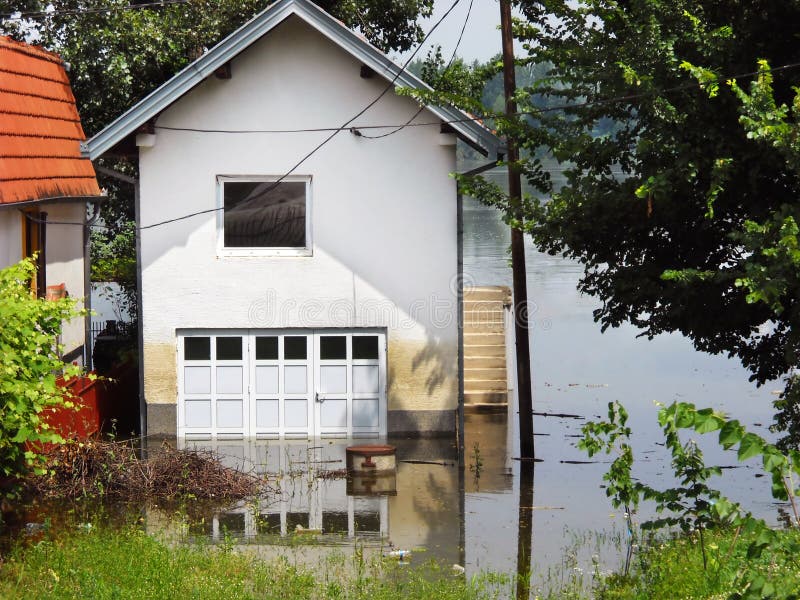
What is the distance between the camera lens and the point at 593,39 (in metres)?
14.9

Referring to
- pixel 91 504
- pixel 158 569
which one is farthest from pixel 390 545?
pixel 91 504

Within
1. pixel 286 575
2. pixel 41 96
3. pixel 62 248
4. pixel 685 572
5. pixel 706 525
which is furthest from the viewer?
pixel 62 248

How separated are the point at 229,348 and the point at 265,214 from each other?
2269 mm

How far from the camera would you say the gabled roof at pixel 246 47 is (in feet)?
55.6

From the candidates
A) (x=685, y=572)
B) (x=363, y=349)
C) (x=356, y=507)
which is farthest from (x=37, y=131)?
(x=685, y=572)

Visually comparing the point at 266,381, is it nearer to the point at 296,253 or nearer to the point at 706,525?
the point at 296,253

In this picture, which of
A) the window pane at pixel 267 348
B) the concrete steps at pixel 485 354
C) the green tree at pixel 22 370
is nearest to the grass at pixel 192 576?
the green tree at pixel 22 370

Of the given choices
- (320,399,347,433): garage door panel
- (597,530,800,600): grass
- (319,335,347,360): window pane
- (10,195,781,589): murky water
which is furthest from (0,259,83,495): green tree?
(320,399,347,433): garage door panel

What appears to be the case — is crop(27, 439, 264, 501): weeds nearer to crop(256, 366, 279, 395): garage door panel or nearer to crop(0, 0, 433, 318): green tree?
crop(256, 366, 279, 395): garage door panel

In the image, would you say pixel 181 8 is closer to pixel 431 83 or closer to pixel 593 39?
pixel 431 83

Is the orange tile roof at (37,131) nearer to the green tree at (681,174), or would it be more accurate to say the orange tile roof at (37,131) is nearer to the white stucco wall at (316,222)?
the white stucco wall at (316,222)

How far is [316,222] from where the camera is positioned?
18.2 meters

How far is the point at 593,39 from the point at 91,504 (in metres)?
8.88

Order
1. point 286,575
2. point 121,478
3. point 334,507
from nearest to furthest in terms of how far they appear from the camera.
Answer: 1. point 286,575
2. point 334,507
3. point 121,478
